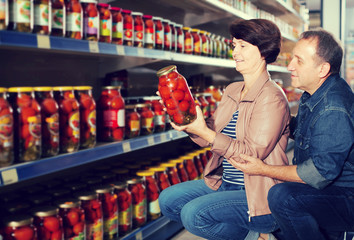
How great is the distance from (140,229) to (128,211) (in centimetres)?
14

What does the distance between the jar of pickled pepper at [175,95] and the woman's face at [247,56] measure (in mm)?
388

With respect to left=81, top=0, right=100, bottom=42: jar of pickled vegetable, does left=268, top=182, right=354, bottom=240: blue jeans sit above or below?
below

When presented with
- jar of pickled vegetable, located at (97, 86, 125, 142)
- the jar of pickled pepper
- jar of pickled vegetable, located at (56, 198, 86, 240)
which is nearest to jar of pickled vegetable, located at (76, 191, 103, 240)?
jar of pickled vegetable, located at (56, 198, 86, 240)

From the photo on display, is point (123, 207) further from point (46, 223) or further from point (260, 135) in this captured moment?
point (260, 135)

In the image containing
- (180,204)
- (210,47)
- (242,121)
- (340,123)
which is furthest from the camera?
(210,47)

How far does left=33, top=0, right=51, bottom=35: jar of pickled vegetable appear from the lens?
1.51m

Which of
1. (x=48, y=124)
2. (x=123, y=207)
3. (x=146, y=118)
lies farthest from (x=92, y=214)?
(x=146, y=118)

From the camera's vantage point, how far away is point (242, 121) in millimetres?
1737

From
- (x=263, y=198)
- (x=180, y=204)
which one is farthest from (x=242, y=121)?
(x=180, y=204)

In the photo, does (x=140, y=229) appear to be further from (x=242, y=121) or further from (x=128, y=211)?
(x=242, y=121)

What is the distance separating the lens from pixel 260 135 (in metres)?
1.61

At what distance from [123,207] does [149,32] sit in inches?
36.6

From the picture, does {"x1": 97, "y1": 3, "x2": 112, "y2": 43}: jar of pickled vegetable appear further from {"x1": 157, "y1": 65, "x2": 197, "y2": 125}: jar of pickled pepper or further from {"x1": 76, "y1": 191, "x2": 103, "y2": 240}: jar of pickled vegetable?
{"x1": 76, "y1": 191, "x2": 103, "y2": 240}: jar of pickled vegetable

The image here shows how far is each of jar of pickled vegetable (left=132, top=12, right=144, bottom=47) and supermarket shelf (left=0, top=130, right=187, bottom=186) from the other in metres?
0.50
